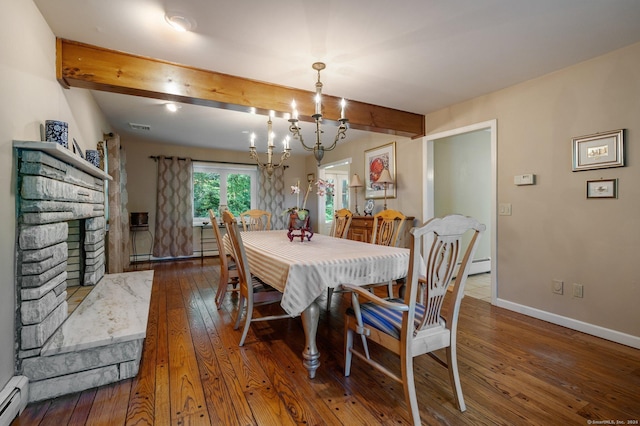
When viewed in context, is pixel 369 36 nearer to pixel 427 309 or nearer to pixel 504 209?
pixel 427 309

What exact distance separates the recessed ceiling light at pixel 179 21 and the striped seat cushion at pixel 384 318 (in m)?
2.11

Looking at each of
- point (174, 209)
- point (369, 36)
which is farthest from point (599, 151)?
point (174, 209)

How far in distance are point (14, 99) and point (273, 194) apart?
509 centimetres

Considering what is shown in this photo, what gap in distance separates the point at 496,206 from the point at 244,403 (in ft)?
9.87

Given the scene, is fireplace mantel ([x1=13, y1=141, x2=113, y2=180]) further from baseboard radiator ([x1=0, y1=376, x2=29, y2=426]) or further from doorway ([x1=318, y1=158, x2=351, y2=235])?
doorway ([x1=318, y1=158, x2=351, y2=235])

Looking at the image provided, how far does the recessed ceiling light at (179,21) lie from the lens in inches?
72.1

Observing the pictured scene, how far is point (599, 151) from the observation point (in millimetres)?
2357

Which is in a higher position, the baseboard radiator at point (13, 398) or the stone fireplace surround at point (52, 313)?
the stone fireplace surround at point (52, 313)

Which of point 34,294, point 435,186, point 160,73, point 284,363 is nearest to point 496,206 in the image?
point 435,186

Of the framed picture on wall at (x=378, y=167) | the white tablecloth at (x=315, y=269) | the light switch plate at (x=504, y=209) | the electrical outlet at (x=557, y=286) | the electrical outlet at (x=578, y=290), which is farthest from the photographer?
the framed picture on wall at (x=378, y=167)

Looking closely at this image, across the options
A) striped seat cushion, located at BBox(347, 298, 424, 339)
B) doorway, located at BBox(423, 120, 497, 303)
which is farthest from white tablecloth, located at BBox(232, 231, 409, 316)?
doorway, located at BBox(423, 120, 497, 303)

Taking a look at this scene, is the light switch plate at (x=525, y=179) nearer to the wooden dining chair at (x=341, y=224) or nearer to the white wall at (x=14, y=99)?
the wooden dining chair at (x=341, y=224)

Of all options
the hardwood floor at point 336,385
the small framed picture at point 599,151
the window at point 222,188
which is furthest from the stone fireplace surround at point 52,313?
the window at point 222,188

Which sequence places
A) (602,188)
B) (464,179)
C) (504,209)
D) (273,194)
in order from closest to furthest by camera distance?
(602,188) → (504,209) → (464,179) → (273,194)
